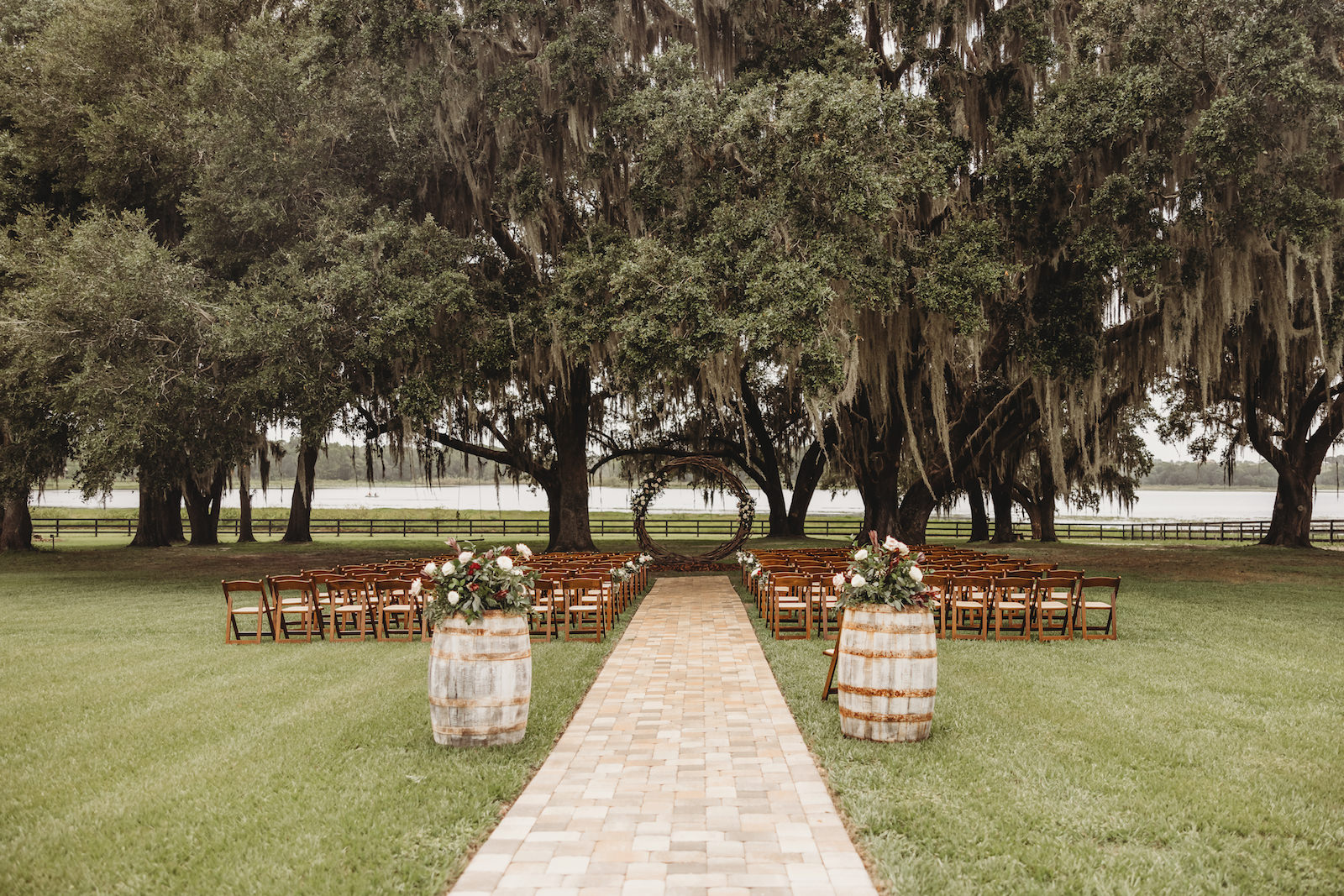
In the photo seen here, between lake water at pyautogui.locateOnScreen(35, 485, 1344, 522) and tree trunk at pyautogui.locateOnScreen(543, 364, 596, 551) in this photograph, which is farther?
lake water at pyautogui.locateOnScreen(35, 485, 1344, 522)

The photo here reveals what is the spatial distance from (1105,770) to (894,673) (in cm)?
129

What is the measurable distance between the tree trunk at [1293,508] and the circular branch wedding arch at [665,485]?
669 inches

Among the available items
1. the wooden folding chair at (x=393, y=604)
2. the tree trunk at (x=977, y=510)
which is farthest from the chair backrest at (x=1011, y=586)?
the tree trunk at (x=977, y=510)

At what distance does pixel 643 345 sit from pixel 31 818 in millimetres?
9669

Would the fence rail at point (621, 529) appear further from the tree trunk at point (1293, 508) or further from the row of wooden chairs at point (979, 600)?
the row of wooden chairs at point (979, 600)

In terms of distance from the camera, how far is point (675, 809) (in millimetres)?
4320

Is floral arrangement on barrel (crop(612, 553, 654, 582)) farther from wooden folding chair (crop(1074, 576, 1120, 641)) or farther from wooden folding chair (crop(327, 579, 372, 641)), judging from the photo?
wooden folding chair (crop(1074, 576, 1120, 641))

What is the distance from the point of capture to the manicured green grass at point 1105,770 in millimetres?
3689

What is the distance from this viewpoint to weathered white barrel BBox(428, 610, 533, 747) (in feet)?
17.5

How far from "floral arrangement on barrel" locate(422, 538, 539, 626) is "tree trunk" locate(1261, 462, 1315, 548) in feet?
87.5

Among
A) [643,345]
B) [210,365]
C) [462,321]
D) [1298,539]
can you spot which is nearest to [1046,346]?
[643,345]

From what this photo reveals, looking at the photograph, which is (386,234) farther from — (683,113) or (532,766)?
(532,766)

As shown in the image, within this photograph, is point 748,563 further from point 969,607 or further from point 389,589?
point 389,589

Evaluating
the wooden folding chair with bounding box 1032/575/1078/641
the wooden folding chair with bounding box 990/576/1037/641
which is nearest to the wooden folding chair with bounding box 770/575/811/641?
the wooden folding chair with bounding box 990/576/1037/641
